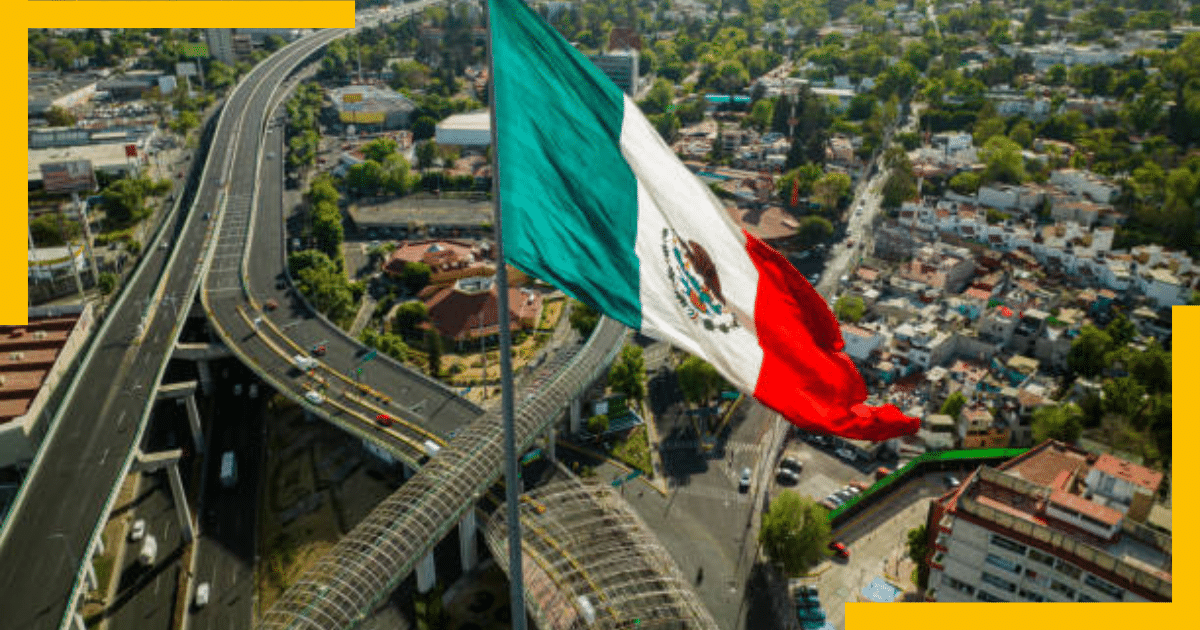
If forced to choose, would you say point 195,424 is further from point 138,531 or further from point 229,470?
point 138,531

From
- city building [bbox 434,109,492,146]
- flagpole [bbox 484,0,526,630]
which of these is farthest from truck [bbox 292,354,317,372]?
city building [bbox 434,109,492,146]

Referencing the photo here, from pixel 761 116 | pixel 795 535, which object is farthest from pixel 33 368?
pixel 761 116

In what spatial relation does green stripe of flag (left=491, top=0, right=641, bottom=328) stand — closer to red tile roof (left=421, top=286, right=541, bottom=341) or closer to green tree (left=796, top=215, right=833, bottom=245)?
red tile roof (left=421, top=286, right=541, bottom=341)

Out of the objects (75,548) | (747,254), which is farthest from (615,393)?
(747,254)

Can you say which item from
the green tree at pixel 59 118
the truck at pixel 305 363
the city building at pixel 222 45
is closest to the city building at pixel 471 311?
the truck at pixel 305 363

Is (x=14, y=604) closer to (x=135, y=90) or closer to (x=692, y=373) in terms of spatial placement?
(x=692, y=373)

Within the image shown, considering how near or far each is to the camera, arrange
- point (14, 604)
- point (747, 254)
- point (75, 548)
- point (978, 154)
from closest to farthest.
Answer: point (747, 254), point (14, 604), point (75, 548), point (978, 154)
